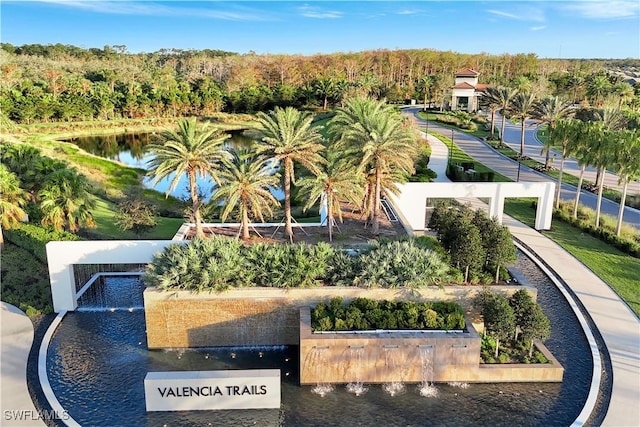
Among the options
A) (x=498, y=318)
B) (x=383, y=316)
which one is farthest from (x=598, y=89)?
(x=383, y=316)

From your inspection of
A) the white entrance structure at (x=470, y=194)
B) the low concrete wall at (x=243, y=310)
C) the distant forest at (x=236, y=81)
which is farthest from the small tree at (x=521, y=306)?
the distant forest at (x=236, y=81)

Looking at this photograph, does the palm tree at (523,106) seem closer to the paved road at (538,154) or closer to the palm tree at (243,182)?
the paved road at (538,154)

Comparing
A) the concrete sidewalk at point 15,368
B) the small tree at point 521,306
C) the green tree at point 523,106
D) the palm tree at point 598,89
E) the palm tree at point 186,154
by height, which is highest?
the palm tree at point 598,89

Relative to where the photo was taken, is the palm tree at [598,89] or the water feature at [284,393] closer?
the water feature at [284,393]

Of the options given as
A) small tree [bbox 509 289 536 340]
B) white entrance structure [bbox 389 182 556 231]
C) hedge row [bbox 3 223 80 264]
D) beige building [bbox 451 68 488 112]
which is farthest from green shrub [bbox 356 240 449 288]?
beige building [bbox 451 68 488 112]

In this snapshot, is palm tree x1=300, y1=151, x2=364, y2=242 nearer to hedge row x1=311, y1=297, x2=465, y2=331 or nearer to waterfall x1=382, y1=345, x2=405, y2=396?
hedge row x1=311, y1=297, x2=465, y2=331

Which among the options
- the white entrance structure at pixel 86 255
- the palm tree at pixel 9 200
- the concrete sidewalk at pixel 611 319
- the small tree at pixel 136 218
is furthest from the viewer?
the small tree at pixel 136 218

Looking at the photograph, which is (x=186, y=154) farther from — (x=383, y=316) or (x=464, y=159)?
(x=464, y=159)
